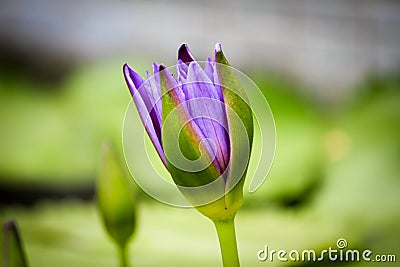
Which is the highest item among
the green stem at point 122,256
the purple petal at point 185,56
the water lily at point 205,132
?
the purple petal at point 185,56

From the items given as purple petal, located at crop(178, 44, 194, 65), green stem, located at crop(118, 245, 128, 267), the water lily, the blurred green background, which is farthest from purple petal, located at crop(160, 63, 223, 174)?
green stem, located at crop(118, 245, 128, 267)

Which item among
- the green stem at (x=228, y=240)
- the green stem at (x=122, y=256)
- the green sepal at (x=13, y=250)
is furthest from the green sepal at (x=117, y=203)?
the green stem at (x=228, y=240)

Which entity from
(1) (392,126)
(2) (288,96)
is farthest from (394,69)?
(2) (288,96)

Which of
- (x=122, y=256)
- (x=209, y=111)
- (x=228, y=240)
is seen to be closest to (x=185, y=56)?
(x=209, y=111)

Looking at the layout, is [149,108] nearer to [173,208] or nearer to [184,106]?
[184,106]

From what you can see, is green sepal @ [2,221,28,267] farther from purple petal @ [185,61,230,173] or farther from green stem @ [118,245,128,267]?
purple petal @ [185,61,230,173]

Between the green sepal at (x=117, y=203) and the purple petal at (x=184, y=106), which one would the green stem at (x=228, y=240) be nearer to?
the purple petal at (x=184, y=106)
